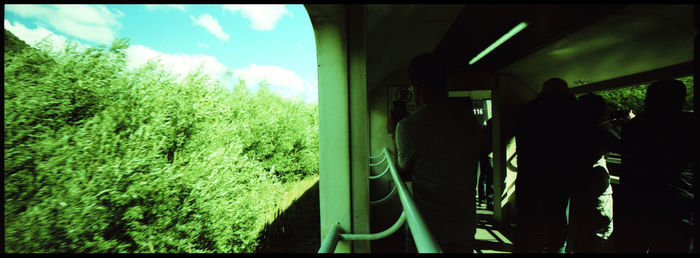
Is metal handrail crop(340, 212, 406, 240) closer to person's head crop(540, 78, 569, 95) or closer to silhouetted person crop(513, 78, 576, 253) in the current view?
silhouetted person crop(513, 78, 576, 253)

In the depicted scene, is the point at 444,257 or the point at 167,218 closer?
the point at 444,257

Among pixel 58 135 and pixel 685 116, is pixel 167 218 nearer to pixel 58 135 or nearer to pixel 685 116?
pixel 58 135

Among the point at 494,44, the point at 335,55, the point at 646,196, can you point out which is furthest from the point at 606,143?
the point at 335,55

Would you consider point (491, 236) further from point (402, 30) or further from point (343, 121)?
point (343, 121)

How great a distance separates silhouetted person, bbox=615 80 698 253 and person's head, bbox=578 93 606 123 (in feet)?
0.83

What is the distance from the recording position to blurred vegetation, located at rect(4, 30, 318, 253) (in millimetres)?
4227

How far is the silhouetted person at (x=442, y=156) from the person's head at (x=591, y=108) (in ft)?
5.13

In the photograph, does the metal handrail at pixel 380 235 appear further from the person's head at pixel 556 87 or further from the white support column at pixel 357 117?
the person's head at pixel 556 87

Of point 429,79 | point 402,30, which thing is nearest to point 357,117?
point 429,79

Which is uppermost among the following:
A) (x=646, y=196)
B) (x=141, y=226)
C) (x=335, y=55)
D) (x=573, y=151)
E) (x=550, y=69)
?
(x=550, y=69)

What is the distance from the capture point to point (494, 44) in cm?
290

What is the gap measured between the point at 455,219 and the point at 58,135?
7.20 m

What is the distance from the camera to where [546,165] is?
2.17 meters

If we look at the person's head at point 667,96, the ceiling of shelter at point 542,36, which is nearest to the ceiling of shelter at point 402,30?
the ceiling of shelter at point 542,36
